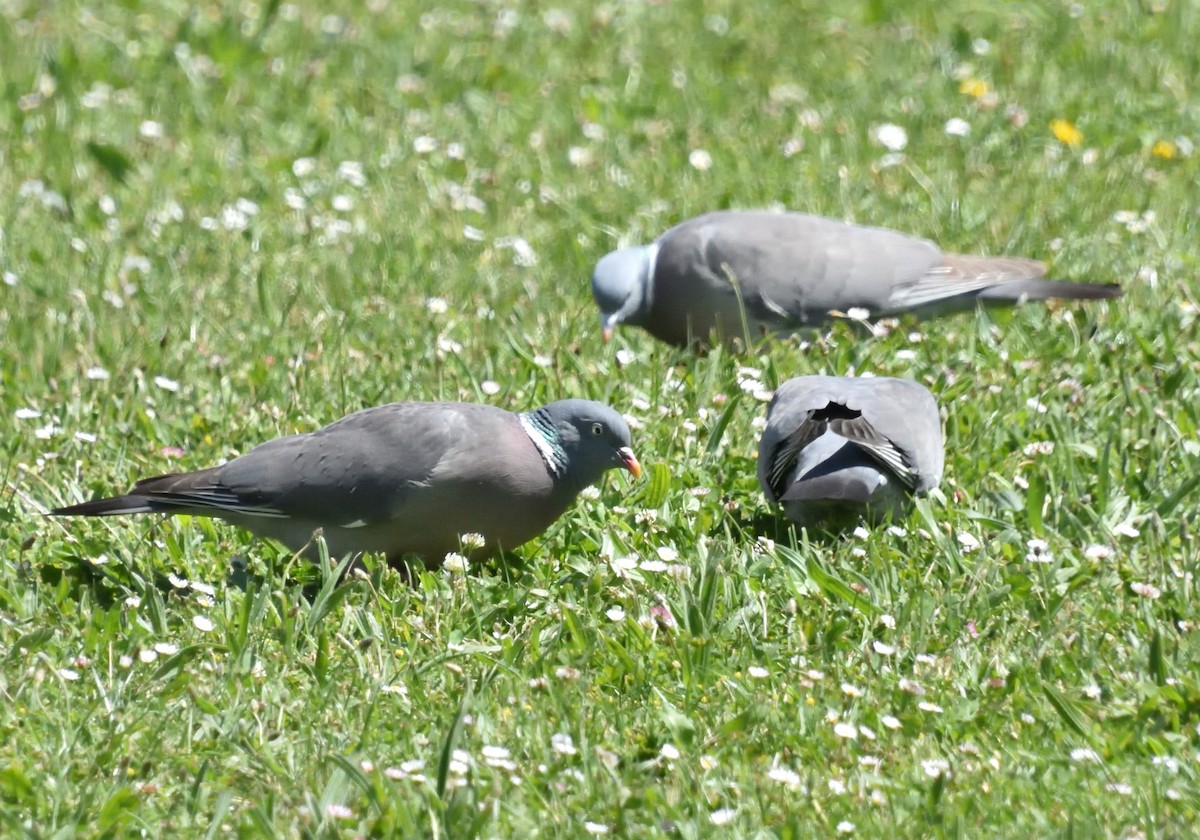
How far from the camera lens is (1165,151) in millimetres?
7988

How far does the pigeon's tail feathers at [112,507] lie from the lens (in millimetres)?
4578

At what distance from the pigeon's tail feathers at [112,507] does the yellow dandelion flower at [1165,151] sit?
526 cm

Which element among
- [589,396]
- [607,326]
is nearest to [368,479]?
[589,396]

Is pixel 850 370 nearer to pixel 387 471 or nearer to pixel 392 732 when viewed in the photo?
pixel 387 471

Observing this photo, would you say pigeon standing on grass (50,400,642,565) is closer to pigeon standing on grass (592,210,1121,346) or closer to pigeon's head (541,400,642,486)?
pigeon's head (541,400,642,486)

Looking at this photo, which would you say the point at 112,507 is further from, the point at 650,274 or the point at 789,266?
the point at 789,266

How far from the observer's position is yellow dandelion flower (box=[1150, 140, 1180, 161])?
7.98 meters

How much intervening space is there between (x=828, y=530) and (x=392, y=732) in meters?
1.63

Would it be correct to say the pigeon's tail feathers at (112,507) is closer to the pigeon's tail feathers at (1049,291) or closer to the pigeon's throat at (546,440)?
the pigeon's throat at (546,440)

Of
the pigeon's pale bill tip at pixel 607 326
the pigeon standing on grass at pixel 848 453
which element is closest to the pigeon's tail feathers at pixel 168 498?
the pigeon standing on grass at pixel 848 453

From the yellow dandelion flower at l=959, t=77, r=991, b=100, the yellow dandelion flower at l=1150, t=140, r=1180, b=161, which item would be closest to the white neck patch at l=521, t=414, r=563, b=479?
the yellow dandelion flower at l=1150, t=140, r=1180, b=161

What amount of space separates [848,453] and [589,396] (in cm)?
122

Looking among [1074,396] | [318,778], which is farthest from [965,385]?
[318,778]

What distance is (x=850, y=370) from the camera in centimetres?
606
